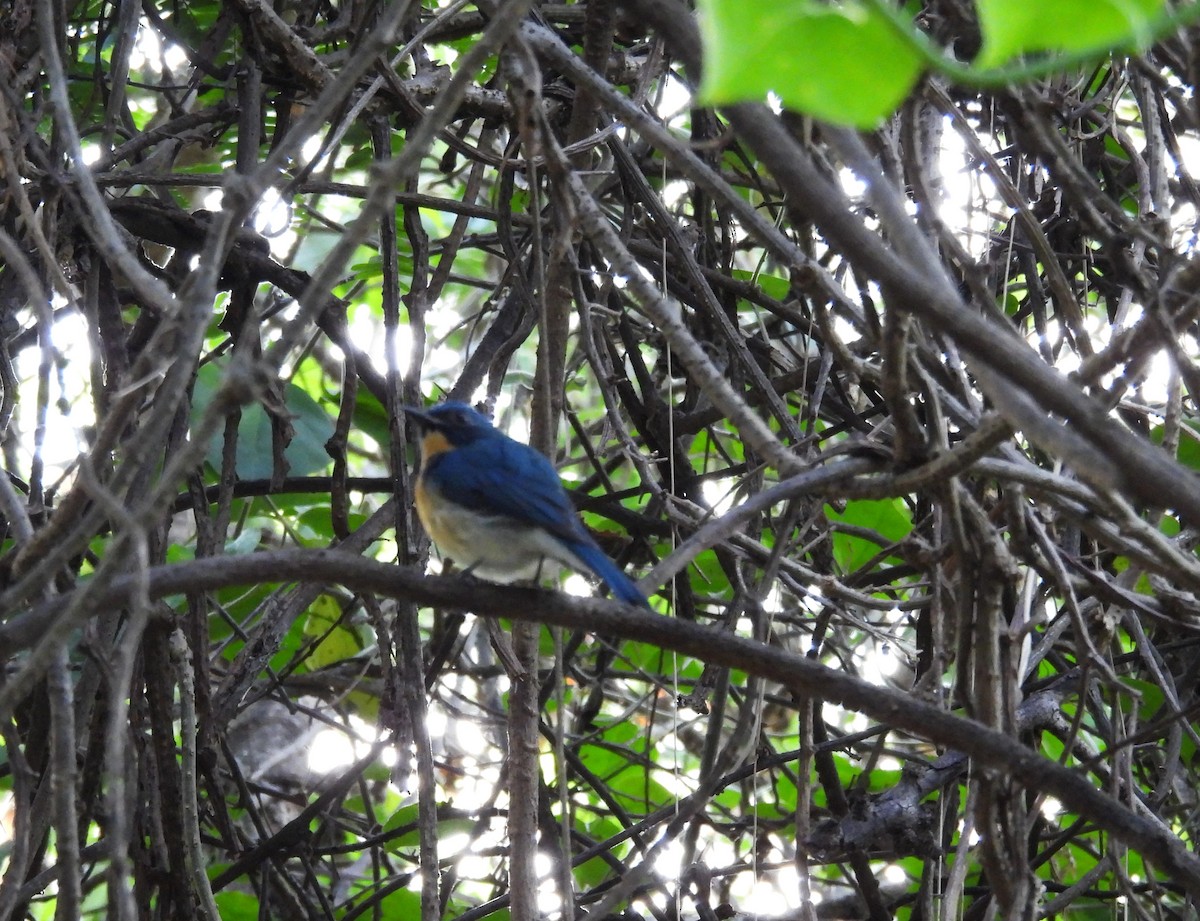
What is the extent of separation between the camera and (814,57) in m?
0.82

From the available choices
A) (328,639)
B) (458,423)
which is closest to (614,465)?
(458,423)

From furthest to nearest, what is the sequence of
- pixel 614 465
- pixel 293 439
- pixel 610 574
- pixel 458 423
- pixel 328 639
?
pixel 328 639 < pixel 614 465 < pixel 293 439 < pixel 458 423 < pixel 610 574

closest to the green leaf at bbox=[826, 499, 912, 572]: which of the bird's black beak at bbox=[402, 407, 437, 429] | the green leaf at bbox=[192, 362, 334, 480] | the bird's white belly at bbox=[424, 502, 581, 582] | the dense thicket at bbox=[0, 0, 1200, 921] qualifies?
the dense thicket at bbox=[0, 0, 1200, 921]

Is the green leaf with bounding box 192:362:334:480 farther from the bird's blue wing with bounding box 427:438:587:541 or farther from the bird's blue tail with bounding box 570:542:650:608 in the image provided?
the bird's blue tail with bounding box 570:542:650:608

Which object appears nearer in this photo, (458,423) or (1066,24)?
(1066,24)

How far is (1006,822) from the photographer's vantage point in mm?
2721

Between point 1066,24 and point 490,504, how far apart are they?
3213 mm

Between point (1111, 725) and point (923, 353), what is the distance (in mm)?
1395

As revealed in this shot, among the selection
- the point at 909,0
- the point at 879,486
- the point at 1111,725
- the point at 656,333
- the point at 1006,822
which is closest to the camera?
the point at 879,486

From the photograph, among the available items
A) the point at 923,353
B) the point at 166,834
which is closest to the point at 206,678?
the point at 166,834

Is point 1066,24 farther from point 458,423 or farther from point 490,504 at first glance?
point 458,423

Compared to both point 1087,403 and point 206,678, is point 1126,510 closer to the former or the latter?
point 1087,403

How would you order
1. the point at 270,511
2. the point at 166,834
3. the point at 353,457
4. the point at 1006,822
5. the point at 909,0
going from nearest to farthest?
the point at 1006,822 → the point at 166,834 → the point at 909,0 → the point at 270,511 → the point at 353,457

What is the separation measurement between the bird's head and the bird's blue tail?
25.3 inches
